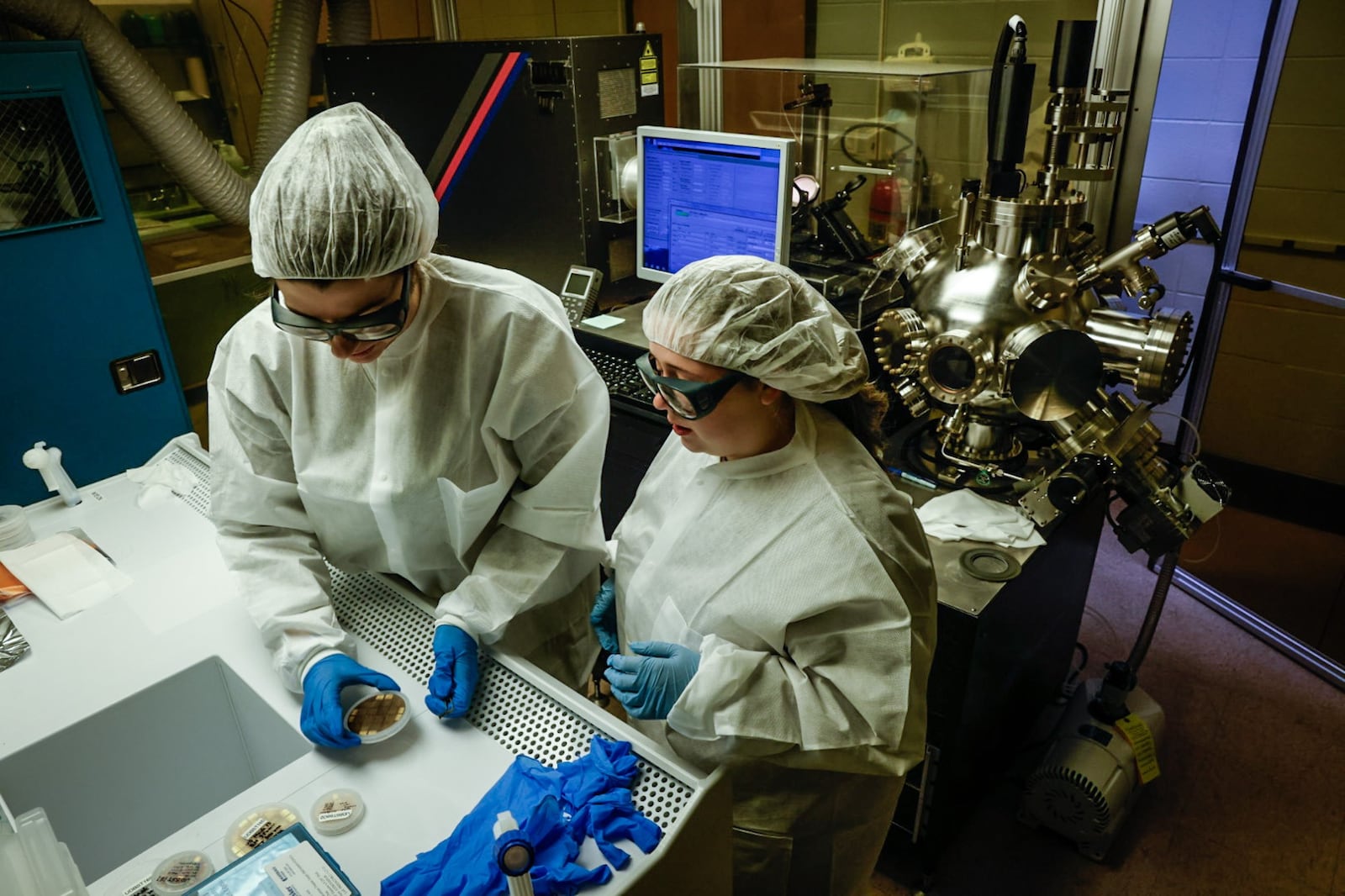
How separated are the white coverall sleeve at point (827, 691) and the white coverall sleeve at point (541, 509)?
0.38m

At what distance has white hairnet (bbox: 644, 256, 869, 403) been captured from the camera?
1080mm

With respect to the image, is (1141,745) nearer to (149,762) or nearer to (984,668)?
(984,668)

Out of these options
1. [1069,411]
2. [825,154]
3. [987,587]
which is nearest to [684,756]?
[987,587]

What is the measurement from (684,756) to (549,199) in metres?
1.80

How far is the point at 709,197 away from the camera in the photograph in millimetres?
2248

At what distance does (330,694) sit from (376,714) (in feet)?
0.23

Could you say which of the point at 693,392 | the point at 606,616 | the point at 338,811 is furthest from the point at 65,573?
the point at 693,392

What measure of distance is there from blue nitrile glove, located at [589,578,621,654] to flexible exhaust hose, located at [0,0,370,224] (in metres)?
1.96

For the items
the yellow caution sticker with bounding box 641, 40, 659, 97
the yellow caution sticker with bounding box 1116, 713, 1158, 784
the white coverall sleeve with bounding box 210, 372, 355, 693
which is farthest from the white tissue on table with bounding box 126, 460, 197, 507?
the yellow caution sticker with bounding box 1116, 713, 1158, 784

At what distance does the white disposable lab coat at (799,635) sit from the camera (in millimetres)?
1034

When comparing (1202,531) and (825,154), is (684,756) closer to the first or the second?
(825,154)

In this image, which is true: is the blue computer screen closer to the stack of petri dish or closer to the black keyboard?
the black keyboard

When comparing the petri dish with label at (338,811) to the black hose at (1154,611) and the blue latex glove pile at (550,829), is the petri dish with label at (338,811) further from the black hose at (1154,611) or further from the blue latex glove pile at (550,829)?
the black hose at (1154,611)

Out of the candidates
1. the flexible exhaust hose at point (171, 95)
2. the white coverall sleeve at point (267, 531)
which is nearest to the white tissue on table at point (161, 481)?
the white coverall sleeve at point (267, 531)
